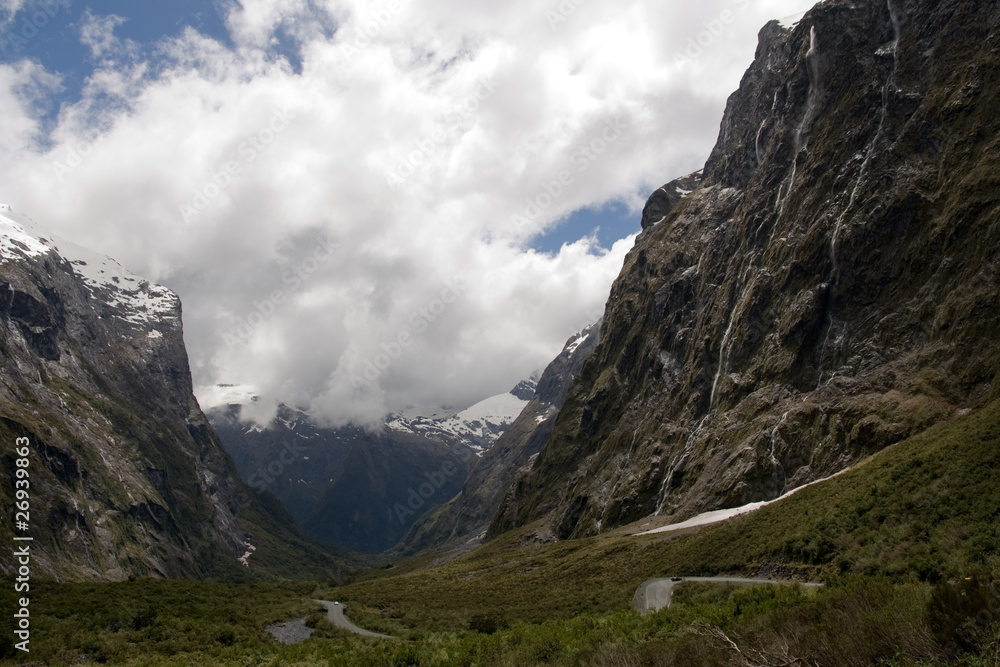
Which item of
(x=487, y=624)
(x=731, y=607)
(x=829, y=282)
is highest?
(x=829, y=282)

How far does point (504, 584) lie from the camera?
2635 inches

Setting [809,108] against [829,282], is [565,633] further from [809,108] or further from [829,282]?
[809,108]

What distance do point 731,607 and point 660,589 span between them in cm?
1989

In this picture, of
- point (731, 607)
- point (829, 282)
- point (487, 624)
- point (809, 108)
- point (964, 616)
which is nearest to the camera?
point (964, 616)

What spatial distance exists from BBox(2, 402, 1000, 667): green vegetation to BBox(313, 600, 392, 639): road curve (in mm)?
1226

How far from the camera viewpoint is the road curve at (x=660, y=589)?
34.9m

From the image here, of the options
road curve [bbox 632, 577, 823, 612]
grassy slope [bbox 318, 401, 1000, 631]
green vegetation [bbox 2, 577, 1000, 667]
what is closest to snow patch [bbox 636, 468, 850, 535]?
grassy slope [bbox 318, 401, 1000, 631]

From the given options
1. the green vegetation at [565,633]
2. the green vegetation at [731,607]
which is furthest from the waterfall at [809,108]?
the green vegetation at [565,633]

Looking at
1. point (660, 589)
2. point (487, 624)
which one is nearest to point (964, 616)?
point (487, 624)

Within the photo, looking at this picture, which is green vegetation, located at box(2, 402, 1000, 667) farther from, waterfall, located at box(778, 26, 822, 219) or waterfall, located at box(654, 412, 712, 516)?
waterfall, located at box(778, 26, 822, 219)

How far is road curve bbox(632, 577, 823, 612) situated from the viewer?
34.9m

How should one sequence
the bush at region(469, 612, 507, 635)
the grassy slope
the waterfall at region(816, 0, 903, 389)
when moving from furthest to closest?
the waterfall at region(816, 0, 903, 389)
the bush at region(469, 612, 507, 635)
the grassy slope

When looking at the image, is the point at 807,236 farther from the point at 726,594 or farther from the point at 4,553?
the point at 4,553

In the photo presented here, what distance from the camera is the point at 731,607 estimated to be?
2328cm
